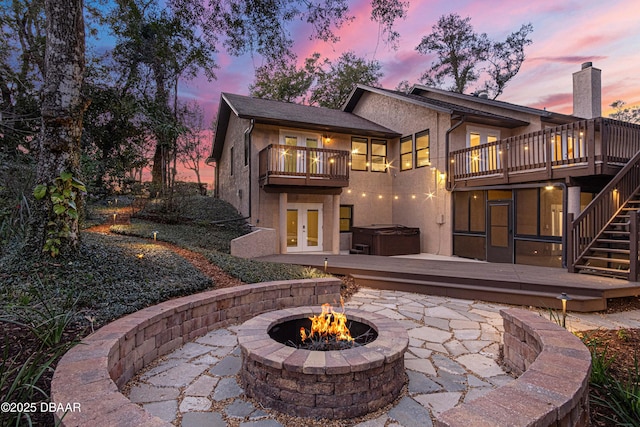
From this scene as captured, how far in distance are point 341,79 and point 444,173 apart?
45.9ft

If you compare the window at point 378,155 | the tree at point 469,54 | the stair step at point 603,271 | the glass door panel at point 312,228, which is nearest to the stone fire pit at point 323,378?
the stair step at point 603,271

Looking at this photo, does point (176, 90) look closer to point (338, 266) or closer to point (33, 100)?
point (33, 100)

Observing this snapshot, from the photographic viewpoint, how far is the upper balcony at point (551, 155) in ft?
26.3

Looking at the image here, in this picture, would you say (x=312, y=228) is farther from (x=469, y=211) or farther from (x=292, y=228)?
(x=469, y=211)

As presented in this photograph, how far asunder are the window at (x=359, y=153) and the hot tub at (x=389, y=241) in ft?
9.26

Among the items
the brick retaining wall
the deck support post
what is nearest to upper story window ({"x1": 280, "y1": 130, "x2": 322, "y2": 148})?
the deck support post

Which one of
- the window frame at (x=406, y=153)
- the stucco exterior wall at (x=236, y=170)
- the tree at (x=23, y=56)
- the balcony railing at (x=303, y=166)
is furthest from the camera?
the window frame at (x=406, y=153)

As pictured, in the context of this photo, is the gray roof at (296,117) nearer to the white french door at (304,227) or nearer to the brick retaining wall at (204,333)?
the white french door at (304,227)

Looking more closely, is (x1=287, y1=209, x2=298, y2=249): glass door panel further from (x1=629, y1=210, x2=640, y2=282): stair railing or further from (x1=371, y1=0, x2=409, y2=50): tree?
(x1=629, y1=210, x2=640, y2=282): stair railing

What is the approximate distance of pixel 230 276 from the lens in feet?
20.8

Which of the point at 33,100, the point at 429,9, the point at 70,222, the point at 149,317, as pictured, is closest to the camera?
the point at 149,317

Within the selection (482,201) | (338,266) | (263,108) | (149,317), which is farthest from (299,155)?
(149,317)

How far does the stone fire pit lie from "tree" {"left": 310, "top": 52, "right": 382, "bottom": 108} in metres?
21.4

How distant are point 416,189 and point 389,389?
35.4 ft
